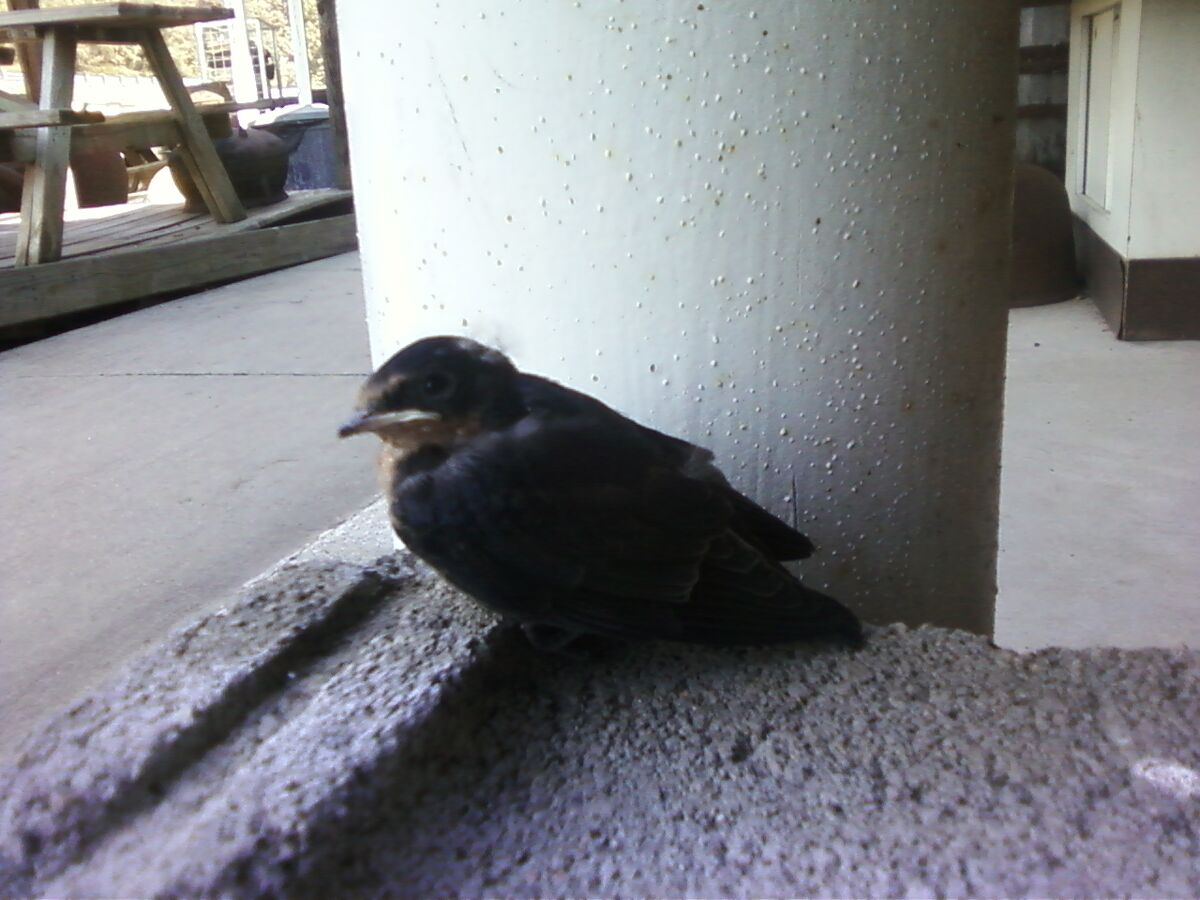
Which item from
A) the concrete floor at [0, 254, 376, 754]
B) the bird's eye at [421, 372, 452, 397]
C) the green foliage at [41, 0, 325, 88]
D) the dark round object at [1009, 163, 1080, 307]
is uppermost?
the green foliage at [41, 0, 325, 88]

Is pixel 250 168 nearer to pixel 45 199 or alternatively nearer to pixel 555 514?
pixel 45 199

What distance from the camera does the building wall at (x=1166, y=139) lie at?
191 inches

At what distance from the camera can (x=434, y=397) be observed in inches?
54.2

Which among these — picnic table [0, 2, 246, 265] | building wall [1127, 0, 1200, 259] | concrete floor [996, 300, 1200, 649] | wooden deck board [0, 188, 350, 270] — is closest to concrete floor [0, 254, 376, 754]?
picnic table [0, 2, 246, 265]

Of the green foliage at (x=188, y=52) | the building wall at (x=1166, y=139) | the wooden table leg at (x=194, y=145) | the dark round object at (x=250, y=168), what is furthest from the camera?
the green foliage at (x=188, y=52)

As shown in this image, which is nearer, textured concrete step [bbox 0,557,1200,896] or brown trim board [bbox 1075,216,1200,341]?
textured concrete step [bbox 0,557,1200,896]

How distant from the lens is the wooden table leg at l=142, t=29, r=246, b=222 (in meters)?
6.78

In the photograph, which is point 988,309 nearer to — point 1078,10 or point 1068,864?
point 1068,864

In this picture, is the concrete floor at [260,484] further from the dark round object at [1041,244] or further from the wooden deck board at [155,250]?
the dark round object at [1041,244]

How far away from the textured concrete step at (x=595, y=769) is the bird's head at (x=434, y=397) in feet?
0.89

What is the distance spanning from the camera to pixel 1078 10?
6332mm

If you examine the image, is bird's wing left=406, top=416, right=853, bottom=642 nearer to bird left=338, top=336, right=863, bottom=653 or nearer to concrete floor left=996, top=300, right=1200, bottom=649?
bird left=338, top=336, right=863, bottom=653

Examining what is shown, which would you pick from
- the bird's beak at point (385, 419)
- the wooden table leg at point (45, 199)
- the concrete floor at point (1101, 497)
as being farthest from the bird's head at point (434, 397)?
the wooden table leg at point (45, 199)

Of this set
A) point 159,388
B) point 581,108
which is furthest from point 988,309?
point 159,388
